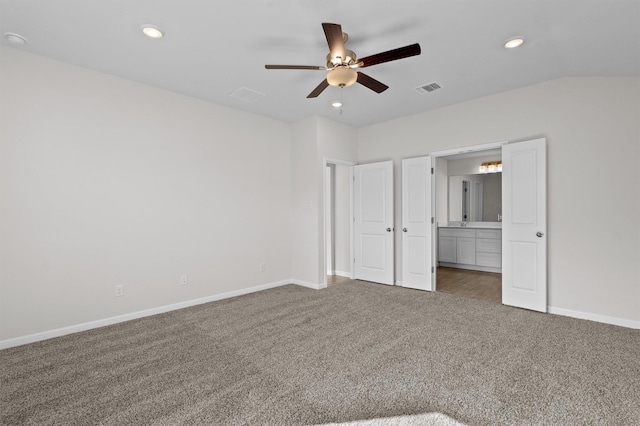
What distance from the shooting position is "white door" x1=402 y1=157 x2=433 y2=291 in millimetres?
4762

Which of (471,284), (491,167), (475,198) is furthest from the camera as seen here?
(475,198)

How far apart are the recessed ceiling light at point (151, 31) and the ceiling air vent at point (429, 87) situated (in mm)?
2946

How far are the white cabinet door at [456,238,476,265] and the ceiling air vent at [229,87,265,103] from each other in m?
5.27

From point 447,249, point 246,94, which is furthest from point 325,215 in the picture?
point 447,249

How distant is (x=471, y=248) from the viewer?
261 inches

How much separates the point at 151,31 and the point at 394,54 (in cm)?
209

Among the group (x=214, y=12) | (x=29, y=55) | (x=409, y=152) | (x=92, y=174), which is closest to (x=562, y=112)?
(x=409, y=152)

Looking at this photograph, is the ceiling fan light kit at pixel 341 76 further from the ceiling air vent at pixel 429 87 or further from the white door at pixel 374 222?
the white door at pixel 374 222

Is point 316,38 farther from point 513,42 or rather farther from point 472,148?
point 472,148

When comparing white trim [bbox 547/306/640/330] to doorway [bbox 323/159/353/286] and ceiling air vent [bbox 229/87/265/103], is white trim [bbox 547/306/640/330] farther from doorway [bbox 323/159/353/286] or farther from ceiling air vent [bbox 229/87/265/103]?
ceiling air vent [bbox 229/87/265/103]

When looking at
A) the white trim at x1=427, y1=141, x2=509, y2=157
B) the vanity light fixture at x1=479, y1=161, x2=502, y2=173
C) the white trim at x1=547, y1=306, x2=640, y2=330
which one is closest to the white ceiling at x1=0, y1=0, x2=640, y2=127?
the white trim at x1=427, y1=141, x2=509, y2=157

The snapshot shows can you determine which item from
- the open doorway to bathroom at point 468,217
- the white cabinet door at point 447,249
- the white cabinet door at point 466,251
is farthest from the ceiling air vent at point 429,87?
the white cabinet door at point 447,249

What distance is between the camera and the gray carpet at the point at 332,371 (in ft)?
6.15

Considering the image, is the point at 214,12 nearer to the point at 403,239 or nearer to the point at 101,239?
the point at 101,239
